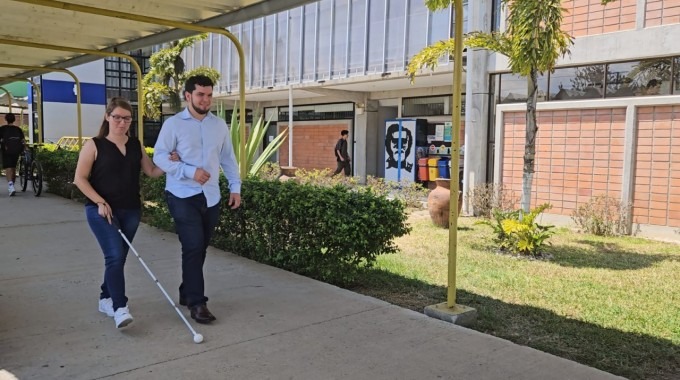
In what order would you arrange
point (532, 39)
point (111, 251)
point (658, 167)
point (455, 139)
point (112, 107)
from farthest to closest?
point (658, 167)
point (532, 39)
point (455, 139)
point (112, 107)
point (111, 251)

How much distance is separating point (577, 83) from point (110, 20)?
312 inches

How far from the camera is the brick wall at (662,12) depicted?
912cm

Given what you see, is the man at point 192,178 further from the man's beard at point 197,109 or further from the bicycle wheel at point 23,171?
the bicycle wheel at point 23,171

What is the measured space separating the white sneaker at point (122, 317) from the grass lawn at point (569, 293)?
2203 millimetres

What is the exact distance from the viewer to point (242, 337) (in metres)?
4.02

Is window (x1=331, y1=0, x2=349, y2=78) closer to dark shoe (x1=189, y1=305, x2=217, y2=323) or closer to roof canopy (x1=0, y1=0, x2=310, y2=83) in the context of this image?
roof canopy (x1=0, y1=0, x2=310, y2=83)

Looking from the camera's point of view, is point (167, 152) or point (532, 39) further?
point (532, 39)

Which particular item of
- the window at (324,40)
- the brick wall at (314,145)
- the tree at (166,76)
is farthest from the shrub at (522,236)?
the tree at (166,76)

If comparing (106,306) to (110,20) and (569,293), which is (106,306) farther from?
(569,293)

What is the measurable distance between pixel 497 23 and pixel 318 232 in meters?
8.01

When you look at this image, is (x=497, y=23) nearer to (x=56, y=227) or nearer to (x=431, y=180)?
(x=431, y=180)

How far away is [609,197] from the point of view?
986 cm

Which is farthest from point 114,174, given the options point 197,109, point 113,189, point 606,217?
point 606,217

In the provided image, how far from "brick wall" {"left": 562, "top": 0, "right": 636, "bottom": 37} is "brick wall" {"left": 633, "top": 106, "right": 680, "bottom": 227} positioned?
5.09 ft
